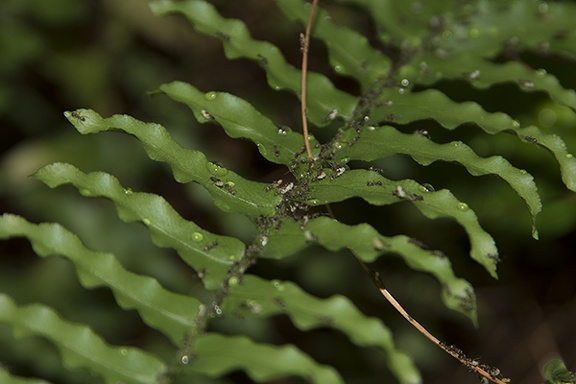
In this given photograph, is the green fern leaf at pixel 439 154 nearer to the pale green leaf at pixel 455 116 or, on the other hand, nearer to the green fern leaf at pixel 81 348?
the pale green leaf at pixel 455 116

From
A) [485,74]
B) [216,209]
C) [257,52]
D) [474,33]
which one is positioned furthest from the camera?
[216,209]

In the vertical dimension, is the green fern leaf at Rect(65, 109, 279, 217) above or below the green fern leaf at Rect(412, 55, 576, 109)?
below

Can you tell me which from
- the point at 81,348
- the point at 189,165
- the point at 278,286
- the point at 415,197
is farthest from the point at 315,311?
the point at 81,348

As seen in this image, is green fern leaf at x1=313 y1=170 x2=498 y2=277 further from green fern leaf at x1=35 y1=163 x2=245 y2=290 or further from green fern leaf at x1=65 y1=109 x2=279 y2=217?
green fern leaf at x1=35 y1=163 x2=245 y2=290

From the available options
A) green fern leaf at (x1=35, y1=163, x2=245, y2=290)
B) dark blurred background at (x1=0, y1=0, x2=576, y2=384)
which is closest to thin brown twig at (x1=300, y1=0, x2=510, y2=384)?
green fern leaf at (x1=35, y1=163, x2=245, y2=290)

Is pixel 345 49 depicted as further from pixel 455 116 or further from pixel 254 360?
pixel 254 360
